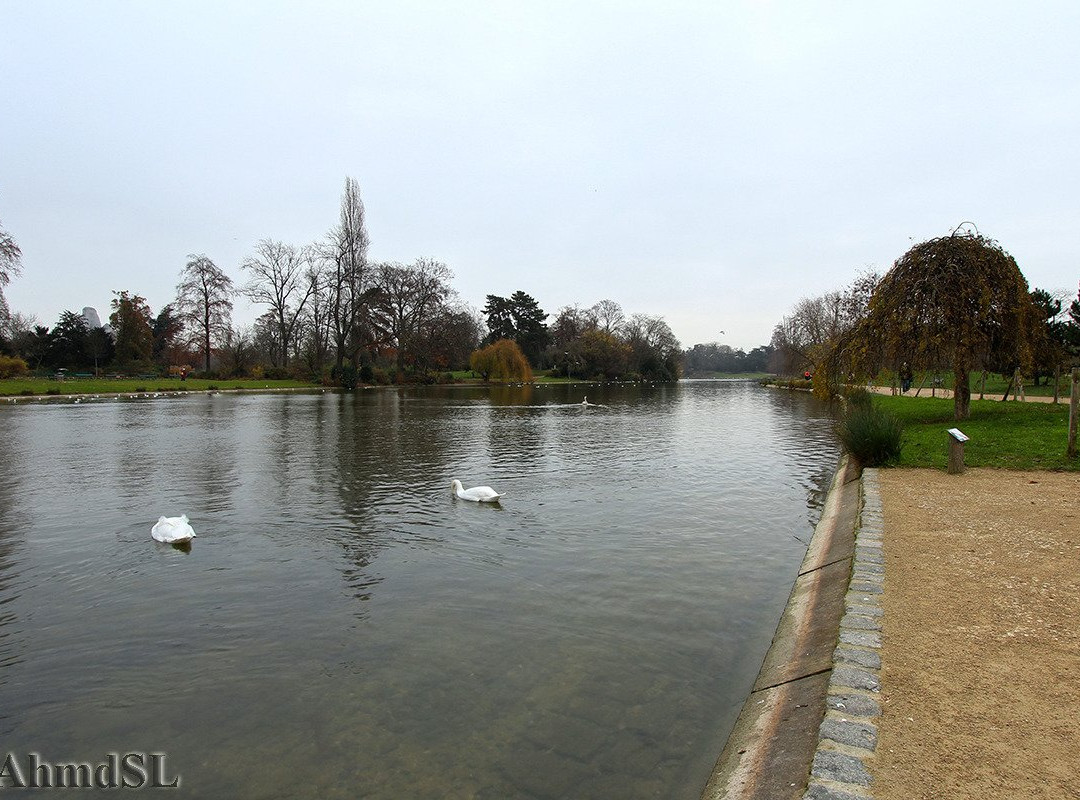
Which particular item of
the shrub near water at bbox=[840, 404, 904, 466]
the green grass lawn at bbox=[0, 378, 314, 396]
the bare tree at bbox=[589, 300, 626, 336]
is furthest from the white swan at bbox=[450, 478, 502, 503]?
the bare tree at bbox=[589, 300, 626, 336]

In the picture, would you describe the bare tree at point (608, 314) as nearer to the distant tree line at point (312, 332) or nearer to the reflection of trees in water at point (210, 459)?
the distant tree line at point (312, 332)

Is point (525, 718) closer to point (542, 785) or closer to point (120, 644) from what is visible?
point (542, 785)

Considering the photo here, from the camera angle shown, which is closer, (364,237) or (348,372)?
(348,372)

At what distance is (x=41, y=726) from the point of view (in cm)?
386

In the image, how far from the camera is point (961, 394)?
1758 cm

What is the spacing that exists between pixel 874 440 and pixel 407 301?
5298cm

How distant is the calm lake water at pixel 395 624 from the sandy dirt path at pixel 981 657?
3.50 feet

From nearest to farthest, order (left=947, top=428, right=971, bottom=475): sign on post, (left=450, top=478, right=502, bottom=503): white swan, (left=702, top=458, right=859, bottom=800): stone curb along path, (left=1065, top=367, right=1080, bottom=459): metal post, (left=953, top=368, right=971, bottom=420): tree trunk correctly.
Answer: (left=702, top=458, right=859, bottom=800): stone curb along path, (left=450, top=478, right=502, bottom=503): white swan, (left=947, top=428, right=971, bottom=475): sign on post, (left=1065, top=367, right=1080, bottom=459): metal post, (left=953, top=368, right=971, bottom=420): tree trunk

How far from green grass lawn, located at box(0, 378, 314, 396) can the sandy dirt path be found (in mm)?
44678

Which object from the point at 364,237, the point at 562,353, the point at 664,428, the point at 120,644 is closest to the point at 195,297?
the point at 364,237

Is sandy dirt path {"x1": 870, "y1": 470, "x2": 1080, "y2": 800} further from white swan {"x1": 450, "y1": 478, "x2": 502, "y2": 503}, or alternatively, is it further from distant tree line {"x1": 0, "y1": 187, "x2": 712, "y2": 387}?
distant tree line {"x1": 0, "y1": 187, "x2": 712, "y2": 387}

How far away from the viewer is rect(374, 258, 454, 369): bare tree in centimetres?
5756

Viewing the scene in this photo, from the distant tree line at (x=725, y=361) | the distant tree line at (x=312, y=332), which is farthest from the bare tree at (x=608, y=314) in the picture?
the distant tree line at (x=725, y=361)

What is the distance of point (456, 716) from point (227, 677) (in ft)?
5.81
